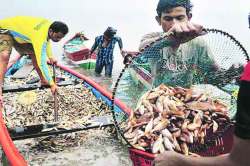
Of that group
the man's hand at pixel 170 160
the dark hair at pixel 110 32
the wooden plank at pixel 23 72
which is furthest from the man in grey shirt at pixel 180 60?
the dark hair at pixel 110 32

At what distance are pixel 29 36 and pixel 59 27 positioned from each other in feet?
2.09

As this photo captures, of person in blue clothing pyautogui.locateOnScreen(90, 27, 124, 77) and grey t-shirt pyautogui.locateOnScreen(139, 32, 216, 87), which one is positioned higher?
grey t-shirt pyautogui.locateOnScreen(139, 32, 216, 87)

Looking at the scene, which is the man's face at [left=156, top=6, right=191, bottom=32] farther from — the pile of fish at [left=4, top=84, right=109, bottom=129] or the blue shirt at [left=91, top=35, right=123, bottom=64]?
the blue shirt at [left=91, top=35, right=123, bottom=64]

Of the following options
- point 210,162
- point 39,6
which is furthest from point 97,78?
point 39,6

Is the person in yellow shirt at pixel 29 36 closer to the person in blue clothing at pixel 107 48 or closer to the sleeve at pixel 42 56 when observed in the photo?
the sleeve at pixel 42 56

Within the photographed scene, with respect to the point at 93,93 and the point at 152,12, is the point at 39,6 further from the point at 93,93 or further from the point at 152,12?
the point at 93,93

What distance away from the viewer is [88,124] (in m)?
5.95

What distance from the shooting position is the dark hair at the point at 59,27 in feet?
Result: 24.0

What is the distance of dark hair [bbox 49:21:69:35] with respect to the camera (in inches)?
288

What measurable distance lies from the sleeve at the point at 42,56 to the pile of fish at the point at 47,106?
0.67m

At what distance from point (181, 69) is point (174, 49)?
0.31 m

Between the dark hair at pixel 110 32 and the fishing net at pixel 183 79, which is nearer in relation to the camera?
the fishing net at pixel 183 79

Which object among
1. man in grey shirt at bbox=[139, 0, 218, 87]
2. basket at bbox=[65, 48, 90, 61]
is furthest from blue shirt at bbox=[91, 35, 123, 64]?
man in grey shirt at bbox=[139, 0, 218, 87]

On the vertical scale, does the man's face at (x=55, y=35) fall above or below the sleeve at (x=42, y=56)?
above
